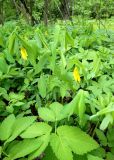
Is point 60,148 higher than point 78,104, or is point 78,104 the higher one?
point 78,104

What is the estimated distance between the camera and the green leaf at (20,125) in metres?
0.90

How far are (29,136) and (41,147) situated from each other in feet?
0.18

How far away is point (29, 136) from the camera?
864mm

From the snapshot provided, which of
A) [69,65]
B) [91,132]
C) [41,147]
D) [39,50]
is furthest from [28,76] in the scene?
[41,147]

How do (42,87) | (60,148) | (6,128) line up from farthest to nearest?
(42,87)
(6,128)
(60,148)

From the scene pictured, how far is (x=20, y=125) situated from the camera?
0.92 m

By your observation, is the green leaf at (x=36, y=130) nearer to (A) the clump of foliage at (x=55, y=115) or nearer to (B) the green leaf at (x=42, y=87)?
(A) the clump of foliage at (x=55, y=115)

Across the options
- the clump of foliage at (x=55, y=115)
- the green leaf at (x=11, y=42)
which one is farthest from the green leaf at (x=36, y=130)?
the green leaf at (x=11, y=42)

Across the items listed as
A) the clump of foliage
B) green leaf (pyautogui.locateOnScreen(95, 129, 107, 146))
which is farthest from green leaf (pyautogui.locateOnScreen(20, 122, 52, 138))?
green leaf (pyautogui.locateOnScreen(95, 129, 107, 146))

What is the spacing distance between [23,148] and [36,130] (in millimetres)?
64

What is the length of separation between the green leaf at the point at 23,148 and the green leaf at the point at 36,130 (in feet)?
0.06

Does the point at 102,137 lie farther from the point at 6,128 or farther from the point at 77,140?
the point at 6,128

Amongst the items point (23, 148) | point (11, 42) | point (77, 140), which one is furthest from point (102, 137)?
point (11, 42)

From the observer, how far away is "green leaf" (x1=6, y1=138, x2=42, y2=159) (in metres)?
0.84
